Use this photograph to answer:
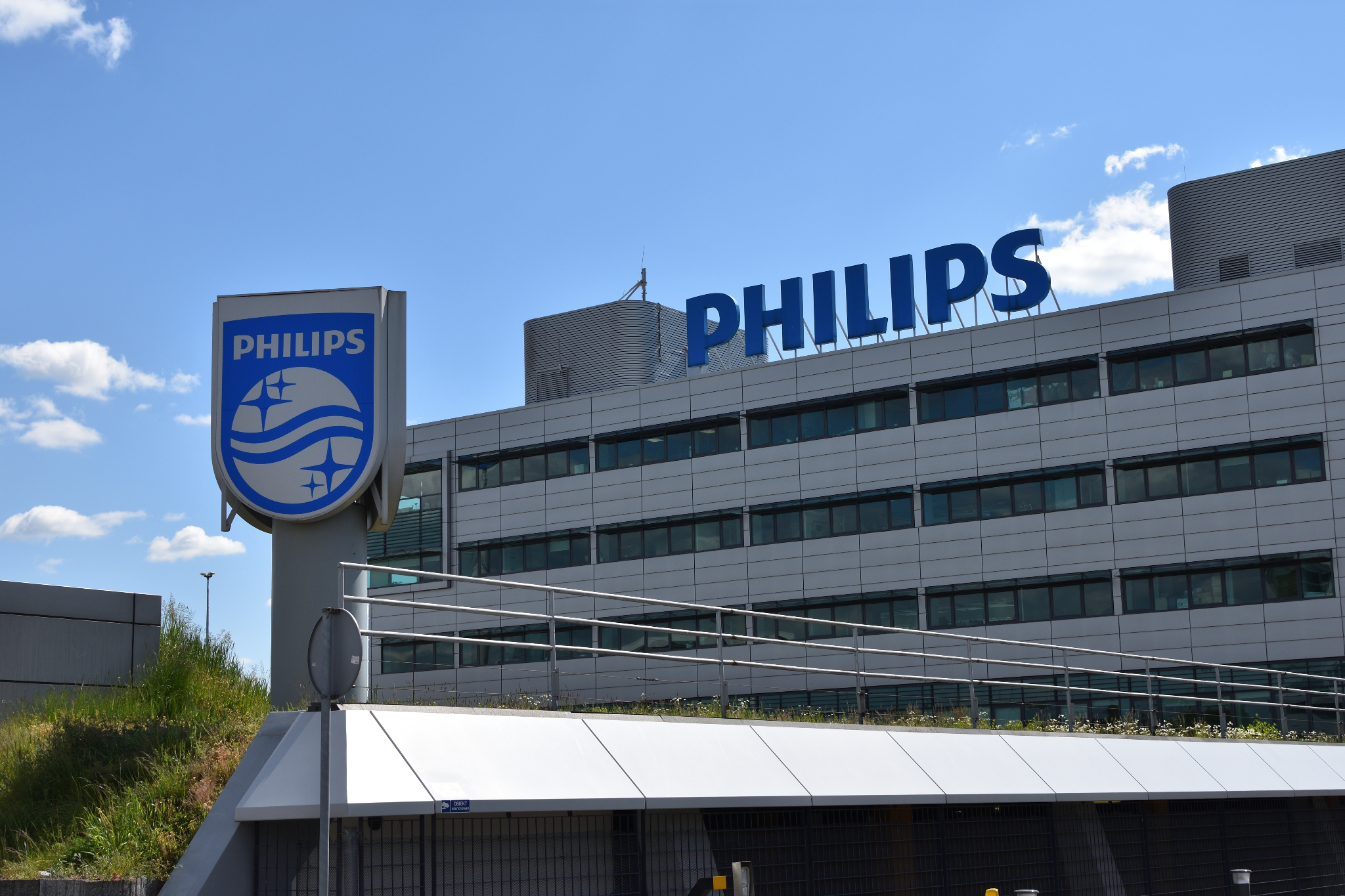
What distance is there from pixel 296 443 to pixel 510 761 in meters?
5.46

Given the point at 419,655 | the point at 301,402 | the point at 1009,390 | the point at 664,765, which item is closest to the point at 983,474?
the point at 1009,390

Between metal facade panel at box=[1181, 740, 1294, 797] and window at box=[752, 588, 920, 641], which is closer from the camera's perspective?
metal facade panel at box=[1181, 740, 1294, 797]

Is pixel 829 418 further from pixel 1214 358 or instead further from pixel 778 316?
pixel 1214 358

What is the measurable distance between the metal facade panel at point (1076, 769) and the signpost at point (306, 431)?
26.1ft

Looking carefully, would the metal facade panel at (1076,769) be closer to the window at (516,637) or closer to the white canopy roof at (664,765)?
the white canopy roof at (664,765)

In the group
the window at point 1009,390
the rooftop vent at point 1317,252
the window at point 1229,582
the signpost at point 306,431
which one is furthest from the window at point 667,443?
the signpost at point 306,431

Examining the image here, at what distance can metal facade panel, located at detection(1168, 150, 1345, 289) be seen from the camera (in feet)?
147

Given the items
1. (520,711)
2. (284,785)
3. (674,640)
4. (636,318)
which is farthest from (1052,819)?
(636,318)

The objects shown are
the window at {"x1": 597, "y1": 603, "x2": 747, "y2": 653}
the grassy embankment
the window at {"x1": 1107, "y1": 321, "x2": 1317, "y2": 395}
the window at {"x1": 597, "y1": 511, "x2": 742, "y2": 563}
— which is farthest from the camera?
the window at {"x1": 597, "y1": 511, "x2": 742, "y2": 563}

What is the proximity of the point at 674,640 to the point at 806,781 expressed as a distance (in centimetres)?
3594

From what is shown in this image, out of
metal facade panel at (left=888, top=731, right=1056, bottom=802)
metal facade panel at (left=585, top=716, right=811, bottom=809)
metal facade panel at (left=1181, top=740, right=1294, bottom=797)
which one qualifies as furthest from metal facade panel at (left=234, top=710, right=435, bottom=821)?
metal facade panel at (left=1181, top=740, right=1294, bottom=797)

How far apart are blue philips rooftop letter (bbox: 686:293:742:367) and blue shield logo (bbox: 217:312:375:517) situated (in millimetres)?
37458

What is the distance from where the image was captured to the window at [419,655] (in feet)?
172

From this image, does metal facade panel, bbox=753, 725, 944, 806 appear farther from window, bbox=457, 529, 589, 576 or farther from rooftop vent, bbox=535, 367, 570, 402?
rooftop vent, bbox=535, 367, 570, 402
